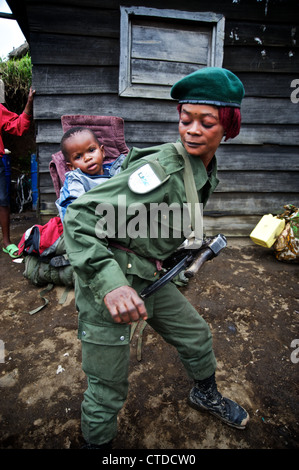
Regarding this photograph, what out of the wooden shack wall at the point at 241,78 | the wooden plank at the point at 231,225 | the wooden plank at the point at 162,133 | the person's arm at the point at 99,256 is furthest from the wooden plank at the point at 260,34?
the person's arm at the point at 99,256

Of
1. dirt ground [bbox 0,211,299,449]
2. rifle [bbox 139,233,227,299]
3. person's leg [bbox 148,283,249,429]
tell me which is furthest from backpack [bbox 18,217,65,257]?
rifle [bbox 139,233,227,299]

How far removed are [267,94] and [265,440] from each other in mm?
4120

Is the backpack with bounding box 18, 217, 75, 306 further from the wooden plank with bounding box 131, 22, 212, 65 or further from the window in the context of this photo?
the wooden plank with bounding box 131, 22, 212, 65

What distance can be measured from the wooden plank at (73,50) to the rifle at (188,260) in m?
3.18

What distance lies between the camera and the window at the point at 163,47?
3451 millimetres

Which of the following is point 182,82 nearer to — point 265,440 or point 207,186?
point 207,186

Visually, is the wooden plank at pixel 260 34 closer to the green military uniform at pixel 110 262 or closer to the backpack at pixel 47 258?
the green military uniform at pixel 110 262

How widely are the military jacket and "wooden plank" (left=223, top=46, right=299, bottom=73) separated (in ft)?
10.9

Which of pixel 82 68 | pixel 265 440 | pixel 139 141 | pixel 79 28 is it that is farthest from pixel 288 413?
pixel 79 28

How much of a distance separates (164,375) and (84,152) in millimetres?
1848

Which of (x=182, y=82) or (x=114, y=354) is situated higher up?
(x=182, y=82)

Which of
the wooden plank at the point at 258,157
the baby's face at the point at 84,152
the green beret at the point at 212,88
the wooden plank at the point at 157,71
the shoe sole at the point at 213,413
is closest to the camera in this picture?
the green beret at the point at 212,88

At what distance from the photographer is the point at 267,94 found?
3879 millimetres

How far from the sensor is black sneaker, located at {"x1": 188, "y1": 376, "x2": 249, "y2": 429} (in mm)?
1626
